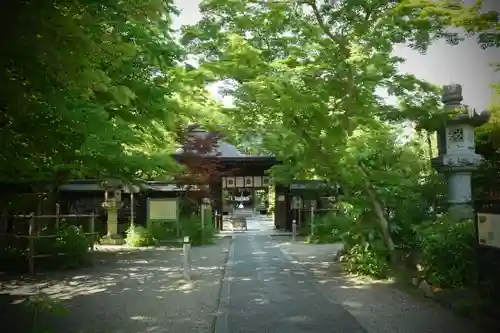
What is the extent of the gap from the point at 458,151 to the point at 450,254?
3328 millimetres

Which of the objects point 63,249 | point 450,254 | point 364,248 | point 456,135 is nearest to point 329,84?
point 456,135

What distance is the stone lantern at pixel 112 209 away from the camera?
74.9 feet

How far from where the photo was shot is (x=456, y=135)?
35.0ft

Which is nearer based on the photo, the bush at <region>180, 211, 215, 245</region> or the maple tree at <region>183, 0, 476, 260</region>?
the maple tree at <region>183, 0, 476, 260</region>

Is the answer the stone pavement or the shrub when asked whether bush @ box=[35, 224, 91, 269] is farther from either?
the shrub

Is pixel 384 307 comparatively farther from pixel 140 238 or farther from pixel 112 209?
pixel 112 209

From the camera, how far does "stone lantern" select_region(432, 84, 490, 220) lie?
10.0 metres

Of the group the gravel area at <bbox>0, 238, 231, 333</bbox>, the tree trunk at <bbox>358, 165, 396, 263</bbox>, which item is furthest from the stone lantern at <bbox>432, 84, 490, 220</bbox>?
the gravel area at <bbox>0, 238, 231, 333</bbox>

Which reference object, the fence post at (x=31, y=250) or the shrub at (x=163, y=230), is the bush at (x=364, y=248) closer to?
the fence post at (x=31, y=250)

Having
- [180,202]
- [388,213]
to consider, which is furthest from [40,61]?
[180,202]

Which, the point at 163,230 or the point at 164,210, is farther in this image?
the point at 163,230

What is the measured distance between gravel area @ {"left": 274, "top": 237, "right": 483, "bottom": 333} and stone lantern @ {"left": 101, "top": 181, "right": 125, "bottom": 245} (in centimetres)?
A: 1307

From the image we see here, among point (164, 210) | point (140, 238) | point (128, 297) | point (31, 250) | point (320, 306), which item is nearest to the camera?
point (320, 306)

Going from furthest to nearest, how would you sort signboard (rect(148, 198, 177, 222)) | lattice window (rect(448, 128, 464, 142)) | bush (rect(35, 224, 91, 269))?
signboard (rect(148, 198, 177, 222))
bush (rect(35, 224, 91, 269))
lattice window (rect(448, 128, 464, 142))
